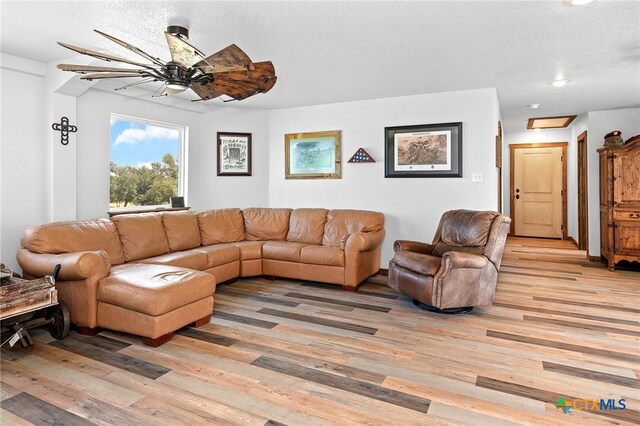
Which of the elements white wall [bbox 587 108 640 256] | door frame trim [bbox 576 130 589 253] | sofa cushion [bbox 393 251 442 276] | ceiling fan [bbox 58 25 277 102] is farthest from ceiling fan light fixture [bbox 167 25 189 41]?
door frame trim [bbox 576 130 589 253]

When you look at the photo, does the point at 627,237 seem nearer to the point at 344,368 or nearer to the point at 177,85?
the point at 344,368

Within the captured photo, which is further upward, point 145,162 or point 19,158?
point 145,162

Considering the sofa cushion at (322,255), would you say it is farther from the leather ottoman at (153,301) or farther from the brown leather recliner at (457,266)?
the leather ottoman at (153,301)

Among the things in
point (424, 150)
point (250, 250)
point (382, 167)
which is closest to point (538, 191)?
point (424, 150)

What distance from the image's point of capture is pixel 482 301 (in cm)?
341

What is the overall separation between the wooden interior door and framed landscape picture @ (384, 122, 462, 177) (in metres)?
4.51

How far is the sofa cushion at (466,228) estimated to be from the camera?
12.4ft

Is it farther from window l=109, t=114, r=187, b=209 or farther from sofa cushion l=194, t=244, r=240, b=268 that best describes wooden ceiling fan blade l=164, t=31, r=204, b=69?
window l=109, t=114, r=187, b=209

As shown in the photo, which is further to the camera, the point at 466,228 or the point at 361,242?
the point at 361,242

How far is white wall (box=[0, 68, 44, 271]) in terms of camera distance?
3.54 meters

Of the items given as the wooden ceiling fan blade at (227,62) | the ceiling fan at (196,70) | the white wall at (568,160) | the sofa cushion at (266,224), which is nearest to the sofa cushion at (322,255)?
the sofa cushion at (266,224)

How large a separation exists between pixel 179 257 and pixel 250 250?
40.0 inches

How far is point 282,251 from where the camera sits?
4.61m

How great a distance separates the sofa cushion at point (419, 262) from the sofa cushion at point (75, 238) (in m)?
2.85
